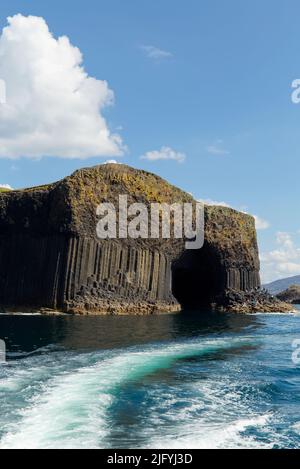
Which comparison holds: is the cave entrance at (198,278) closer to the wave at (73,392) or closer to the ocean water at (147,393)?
the ocean water at (147,393)

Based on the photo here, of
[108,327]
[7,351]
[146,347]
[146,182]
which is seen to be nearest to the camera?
[7,351]

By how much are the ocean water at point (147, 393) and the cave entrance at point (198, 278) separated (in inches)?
1683

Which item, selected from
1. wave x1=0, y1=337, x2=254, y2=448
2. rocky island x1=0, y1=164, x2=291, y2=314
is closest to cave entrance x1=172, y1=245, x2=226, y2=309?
rocky island x1=0, y1=164, x2=291, y2=314

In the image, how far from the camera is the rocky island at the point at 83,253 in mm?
59531

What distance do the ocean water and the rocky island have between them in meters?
24.5

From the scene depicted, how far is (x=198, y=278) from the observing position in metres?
86.4

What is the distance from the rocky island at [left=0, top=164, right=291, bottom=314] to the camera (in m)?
59.5

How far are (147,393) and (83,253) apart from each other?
141ft

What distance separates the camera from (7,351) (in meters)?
27.8

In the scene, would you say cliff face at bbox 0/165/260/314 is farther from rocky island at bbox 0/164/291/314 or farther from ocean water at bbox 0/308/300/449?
ocean water at bbox 0/308/300/449

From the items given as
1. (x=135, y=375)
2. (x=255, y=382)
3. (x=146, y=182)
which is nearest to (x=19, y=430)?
(x=135, y=375)

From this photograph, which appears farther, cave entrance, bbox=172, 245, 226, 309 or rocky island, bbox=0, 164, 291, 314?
cave entrance, bbox=172, 245, 226, 309
